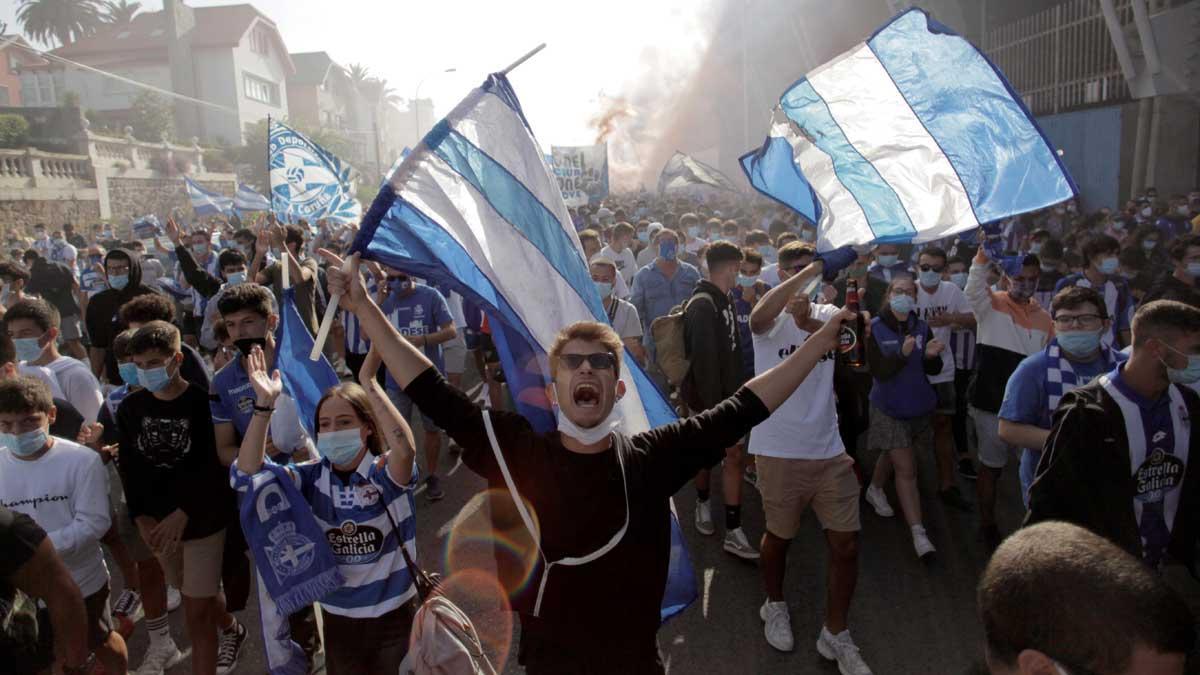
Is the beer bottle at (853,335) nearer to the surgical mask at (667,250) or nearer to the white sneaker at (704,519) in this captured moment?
the white sneaker at (704,519)

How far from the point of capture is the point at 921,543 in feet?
16.6

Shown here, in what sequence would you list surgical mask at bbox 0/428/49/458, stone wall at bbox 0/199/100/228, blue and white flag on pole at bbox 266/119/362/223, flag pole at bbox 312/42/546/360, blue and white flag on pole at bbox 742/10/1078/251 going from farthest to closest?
stone wall at bbox 0/199/100/228, blue and white flag on pole at bbox 266/119/362/223, blue and white flag on pole at bbox 742/10/1078/251, surgical mask at bbox 0/428/49/458, flag pole at bbox 312/42/546/360

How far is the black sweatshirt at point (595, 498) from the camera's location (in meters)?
2.29

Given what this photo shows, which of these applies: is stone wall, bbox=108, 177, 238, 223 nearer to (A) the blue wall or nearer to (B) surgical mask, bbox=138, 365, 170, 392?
(A) the blue wall

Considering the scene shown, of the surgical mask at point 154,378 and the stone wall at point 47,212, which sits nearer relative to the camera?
the surgical mask at point 154,378

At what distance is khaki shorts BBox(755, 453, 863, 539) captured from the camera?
407cm

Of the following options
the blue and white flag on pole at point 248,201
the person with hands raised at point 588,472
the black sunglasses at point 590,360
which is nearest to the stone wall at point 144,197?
the blue and white flag on pole at point 248,201

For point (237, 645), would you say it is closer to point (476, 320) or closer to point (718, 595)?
point (718, 595)

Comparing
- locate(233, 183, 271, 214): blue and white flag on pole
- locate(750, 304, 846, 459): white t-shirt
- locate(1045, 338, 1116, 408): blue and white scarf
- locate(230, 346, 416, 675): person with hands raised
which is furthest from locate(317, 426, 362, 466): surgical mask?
locate(233, 183, 271, 214): blue and white flag on pole

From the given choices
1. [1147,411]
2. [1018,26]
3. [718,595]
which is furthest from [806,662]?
[1018,26]

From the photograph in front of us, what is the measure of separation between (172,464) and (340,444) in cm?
121

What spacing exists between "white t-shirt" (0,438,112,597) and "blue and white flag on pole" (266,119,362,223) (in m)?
6.26

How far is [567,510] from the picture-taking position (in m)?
2.29

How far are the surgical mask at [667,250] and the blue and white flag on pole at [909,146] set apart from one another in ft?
11.0
